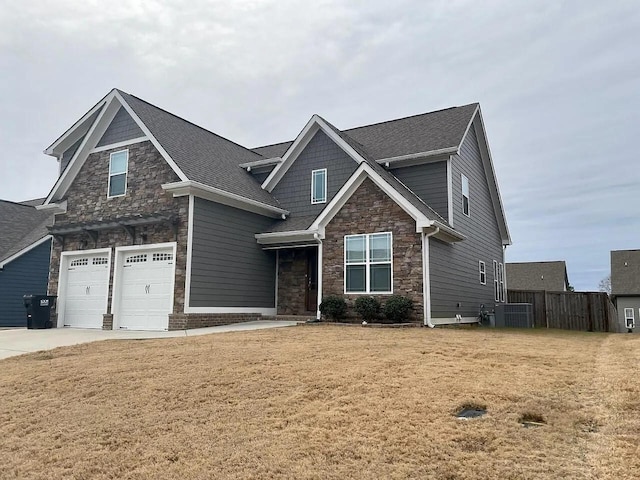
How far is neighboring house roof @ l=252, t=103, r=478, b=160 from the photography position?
657 inches

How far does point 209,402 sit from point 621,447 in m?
3.92

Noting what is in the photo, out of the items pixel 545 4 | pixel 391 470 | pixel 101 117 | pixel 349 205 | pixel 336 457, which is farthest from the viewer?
pixel 101 117

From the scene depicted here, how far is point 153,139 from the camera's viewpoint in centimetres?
1586

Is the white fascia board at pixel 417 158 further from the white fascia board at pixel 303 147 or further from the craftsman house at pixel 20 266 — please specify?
the craftsman house at pixel 20 266

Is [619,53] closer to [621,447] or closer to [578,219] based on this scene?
[621,447]

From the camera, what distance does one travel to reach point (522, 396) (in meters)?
5.11

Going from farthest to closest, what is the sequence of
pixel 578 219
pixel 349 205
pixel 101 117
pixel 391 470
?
pixel 578 219, pixel 101 117, pixel 349 205, pixel 391 470

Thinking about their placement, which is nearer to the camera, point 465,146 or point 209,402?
point 209,402

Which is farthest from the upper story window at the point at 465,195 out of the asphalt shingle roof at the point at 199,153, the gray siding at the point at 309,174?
the asphalt shingle roof at the point at 199,153

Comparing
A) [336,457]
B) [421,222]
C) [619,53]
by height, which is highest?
[619,53]

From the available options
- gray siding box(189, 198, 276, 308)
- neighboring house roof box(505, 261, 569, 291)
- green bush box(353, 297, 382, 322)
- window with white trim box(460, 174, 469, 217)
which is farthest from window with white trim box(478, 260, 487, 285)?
neighboring house roof box(505, 261, 569, 291)

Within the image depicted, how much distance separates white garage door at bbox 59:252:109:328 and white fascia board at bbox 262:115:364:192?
20.8 feet

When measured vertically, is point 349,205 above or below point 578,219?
below

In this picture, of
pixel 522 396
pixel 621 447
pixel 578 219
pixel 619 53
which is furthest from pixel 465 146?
pixel 578 219
